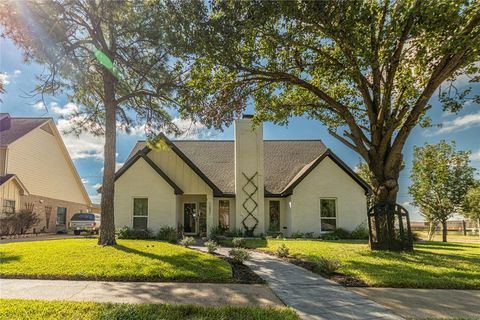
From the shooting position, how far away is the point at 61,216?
2867 cm

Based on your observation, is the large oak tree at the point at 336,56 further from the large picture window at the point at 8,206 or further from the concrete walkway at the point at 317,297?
the large picture window at the point at 8,206

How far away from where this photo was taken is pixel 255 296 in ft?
18.7

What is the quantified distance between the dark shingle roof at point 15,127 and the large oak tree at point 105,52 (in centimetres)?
1199

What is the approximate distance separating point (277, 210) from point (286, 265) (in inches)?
468

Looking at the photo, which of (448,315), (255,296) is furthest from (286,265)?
(448,315)

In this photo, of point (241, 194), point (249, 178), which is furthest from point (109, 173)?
point (249, 178)

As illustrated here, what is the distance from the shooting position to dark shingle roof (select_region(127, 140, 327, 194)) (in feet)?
69.4

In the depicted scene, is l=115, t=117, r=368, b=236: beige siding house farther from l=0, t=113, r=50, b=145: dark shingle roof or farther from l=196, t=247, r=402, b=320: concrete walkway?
l=196, t=247, r=402, b=320: concrete walkway

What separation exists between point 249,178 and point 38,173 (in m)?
17.6

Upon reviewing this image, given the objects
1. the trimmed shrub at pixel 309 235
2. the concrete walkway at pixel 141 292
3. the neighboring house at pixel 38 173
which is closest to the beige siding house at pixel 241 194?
the trimmed shrub at pixel 309 235

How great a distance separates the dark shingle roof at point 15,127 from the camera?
22.8 metres

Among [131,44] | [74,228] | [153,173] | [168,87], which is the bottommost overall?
[74,228]

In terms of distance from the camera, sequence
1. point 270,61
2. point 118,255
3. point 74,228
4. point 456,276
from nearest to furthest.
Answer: point 456,276, point 118,255, point 270,61, point 74,228

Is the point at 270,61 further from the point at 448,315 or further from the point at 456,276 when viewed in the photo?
the point at 448,315
